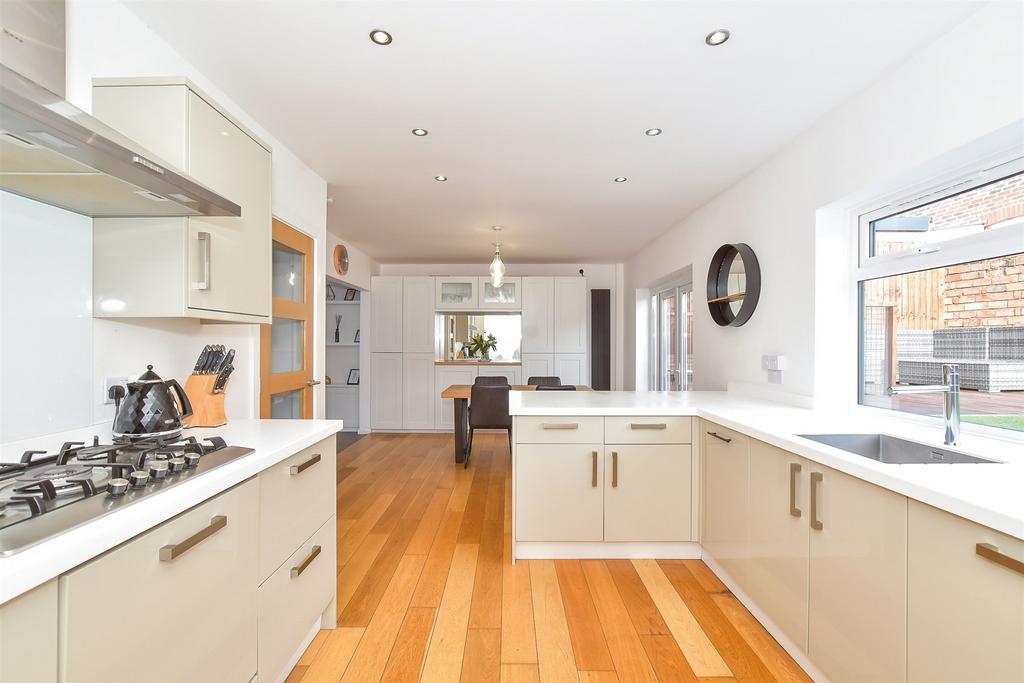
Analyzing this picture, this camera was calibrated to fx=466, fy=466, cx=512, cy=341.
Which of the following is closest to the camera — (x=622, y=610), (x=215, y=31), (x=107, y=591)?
(x=107, y=591)

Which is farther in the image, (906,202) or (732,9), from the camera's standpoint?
(906,202)

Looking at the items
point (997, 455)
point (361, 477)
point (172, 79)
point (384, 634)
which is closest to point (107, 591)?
point (384, 634)

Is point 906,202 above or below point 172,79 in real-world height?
below

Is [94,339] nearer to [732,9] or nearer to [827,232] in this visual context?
[732,9]

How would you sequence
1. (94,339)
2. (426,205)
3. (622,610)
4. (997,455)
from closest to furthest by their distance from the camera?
(997,455), (94,339), (622,610), (426,205)

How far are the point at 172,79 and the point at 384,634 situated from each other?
85.9 inches

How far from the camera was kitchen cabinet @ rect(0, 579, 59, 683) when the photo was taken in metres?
0.68

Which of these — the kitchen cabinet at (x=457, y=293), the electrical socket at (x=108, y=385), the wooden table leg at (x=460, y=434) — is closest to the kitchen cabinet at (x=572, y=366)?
the kitchen cabinet at (x=457, y=293)

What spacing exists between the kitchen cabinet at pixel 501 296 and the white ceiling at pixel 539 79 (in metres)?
2.91

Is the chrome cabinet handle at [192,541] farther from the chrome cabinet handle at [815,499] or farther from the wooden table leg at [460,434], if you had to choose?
the wooden table leg at [460,434]

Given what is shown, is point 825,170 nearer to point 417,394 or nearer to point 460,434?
point 460,434

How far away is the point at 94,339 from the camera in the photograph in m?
1.61

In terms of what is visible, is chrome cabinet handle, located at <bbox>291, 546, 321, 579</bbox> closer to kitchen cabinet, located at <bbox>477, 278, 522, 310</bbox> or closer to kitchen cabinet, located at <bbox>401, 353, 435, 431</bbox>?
kitchen cabinet, located at <bbox>401, 353, 435, 431</bbox>

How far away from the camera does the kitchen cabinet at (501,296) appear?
651 cm
